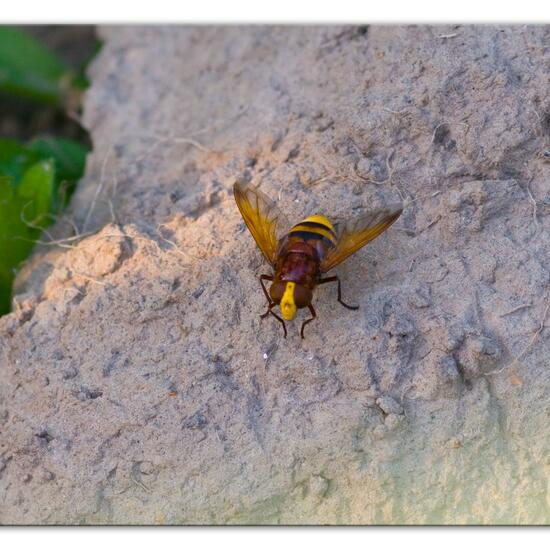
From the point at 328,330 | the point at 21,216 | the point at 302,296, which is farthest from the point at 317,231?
the point at 21,216

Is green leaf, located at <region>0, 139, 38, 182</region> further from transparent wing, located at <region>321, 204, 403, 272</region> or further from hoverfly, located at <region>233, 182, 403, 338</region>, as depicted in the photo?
transparent wing, located at <region>321, 204, 403, 272</region>

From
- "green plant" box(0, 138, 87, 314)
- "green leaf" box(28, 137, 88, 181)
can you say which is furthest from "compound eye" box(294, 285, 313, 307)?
"green leaf" box(28, 137, 88, 181)

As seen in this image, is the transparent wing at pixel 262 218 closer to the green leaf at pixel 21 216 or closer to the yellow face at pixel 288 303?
the yellow face at pixel 288 303

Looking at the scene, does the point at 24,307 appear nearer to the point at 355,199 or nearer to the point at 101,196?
the point at 101,196

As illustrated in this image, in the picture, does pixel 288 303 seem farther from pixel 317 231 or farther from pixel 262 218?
pixel 262 218

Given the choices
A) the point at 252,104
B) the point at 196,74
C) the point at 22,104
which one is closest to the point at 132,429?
the point at 252,104

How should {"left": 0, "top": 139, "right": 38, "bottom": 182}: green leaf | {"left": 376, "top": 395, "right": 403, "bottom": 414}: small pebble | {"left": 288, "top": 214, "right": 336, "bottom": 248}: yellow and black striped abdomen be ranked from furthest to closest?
{"left": 0, "top": 139, "right": 38, "bottom": 182}: green leaf, {"left": 288, "top": 214, "right": 336, "bottom": 248}: yellow and black striped abdomen, {"left": 376, "top": 395, "right": 403, "bottom": 414}: small pebble

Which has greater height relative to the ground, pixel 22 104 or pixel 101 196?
pixel 22 104
